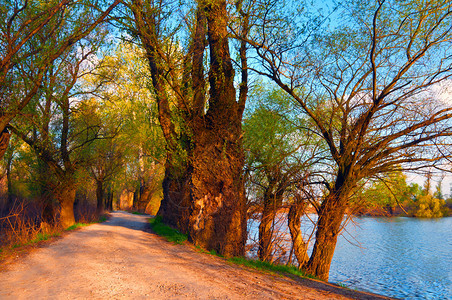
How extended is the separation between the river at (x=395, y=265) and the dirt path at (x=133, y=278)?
13.3ft

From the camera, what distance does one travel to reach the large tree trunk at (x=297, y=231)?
34.7 feet

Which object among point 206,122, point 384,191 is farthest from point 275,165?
point 384,191

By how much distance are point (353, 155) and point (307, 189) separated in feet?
5.94

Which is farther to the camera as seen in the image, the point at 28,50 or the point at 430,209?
the point at 430,209

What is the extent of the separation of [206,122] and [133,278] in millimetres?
5640

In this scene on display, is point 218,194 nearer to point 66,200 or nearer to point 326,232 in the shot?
point 326,232

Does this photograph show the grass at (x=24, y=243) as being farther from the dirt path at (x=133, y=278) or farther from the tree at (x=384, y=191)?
the tree at (x=384, y=191)

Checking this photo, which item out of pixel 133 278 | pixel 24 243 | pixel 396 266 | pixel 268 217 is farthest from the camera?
pixel 396 266

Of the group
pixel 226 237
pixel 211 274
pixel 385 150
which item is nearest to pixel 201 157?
pixel 226 237

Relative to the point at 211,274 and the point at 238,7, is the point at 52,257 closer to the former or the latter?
the point at 211,274

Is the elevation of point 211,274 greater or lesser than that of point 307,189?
lesser

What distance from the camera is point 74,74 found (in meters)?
14.3

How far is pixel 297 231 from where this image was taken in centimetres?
1087

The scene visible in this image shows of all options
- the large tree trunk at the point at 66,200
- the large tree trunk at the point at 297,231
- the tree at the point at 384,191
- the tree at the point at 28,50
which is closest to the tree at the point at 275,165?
the large tree trunk at the point at 297,231
